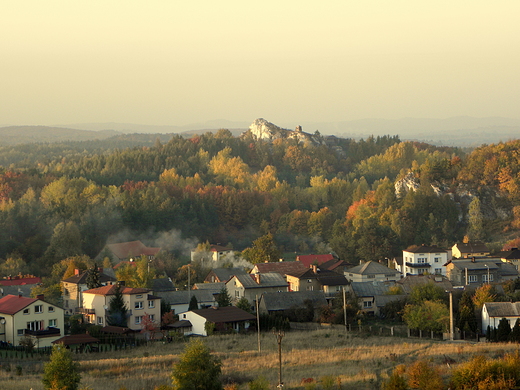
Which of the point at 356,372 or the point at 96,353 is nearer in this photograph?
the point at 356,372

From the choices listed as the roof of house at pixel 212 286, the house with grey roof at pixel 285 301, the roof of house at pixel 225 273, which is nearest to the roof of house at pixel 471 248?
the roof of house at pixel 225 273

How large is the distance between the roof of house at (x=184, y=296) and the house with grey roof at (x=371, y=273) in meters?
11.8

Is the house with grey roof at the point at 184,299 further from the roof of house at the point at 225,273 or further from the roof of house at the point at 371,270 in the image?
the roof of house at the point at 371,270

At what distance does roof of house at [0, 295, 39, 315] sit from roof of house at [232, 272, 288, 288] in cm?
1417

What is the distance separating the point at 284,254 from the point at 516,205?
71.6 ft

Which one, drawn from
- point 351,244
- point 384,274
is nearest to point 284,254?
point 351,244

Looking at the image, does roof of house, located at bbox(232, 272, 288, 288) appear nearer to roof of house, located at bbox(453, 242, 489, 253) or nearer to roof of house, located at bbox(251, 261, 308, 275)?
roof of house, located at bbox(251, 261, 308, 275)

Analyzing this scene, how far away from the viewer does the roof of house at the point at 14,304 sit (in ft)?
125

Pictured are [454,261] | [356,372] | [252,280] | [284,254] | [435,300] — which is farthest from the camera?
[284,254]

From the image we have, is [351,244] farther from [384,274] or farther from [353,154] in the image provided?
[353,154]

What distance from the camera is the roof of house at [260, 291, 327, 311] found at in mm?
44250

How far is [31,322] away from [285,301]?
13.3m

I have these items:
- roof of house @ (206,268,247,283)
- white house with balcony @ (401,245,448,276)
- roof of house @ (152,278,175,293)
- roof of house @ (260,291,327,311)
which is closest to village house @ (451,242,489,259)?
white house with balcony @ (401,245,448,276)

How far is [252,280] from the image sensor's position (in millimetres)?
50250
